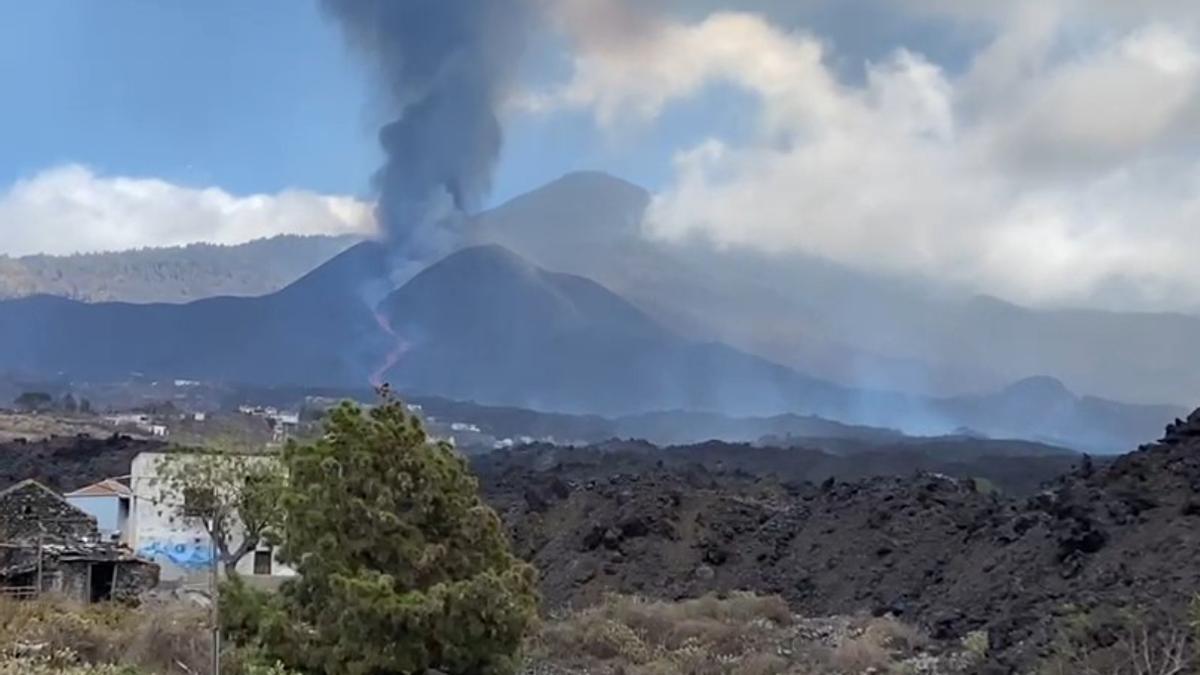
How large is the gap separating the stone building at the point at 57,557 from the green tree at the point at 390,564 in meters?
14.5

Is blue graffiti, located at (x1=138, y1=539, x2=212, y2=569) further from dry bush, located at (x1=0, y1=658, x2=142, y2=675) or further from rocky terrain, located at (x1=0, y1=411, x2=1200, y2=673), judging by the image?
dry bush, located at (x1=0, y1=658, x2=142, y2=675)

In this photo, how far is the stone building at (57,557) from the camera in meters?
31.6

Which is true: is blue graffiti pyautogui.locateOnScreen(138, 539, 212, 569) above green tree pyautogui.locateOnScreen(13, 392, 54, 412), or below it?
below

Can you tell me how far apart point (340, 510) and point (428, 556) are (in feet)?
4.08

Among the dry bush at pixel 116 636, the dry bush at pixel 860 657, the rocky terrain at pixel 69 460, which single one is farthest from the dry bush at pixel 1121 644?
the rocky terrain at pixel 69 460

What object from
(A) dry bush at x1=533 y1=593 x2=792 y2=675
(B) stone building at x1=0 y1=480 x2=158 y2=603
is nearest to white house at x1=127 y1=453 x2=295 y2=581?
(B) stone building at x1=0 y1=480 x2=158 y2=603

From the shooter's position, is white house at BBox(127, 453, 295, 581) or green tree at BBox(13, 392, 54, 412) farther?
green tree at BBox(13, 392, 54, 412)

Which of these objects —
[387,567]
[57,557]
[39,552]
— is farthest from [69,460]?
[387,567]

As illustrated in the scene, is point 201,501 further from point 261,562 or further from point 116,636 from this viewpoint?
point 116,636

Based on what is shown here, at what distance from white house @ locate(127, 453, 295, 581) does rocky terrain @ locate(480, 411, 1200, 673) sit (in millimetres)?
10380

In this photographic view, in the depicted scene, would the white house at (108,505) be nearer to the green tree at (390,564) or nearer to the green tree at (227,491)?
the green tree at (227,491)

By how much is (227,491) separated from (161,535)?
44.7ft

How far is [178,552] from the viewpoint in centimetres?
4200

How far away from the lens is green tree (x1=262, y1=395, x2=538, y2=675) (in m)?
16.1
